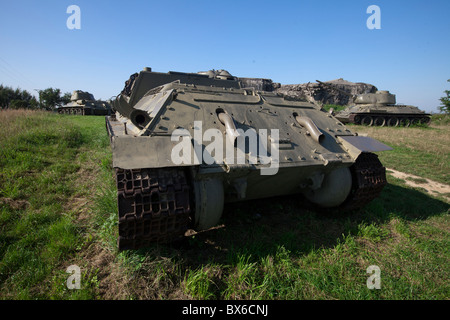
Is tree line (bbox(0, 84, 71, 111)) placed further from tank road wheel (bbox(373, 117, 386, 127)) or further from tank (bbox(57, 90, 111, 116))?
tank road wheel (bbox(373, 117, 386, 127))

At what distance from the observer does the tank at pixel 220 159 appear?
8.09ft

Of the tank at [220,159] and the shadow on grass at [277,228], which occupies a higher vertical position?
the tank at [220,159]

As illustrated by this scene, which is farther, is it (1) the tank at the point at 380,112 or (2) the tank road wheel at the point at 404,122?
(2) the tank road wheel at the point at 404,122

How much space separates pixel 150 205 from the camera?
2402mm

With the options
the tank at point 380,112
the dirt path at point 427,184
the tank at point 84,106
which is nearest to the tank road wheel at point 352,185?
the dirt path at point 427,184

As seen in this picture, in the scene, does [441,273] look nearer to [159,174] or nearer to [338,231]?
[338,231]

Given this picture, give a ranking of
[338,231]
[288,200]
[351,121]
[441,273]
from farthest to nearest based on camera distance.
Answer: [351,121], [288,200], [338,231], [441,273]

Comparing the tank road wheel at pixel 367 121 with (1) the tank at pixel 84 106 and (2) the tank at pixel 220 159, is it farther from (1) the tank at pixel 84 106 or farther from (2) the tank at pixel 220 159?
(1) the tank at pixel 84 106

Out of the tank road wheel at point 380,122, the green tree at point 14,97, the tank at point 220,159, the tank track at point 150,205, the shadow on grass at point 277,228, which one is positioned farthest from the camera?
the green tree at point 14,97

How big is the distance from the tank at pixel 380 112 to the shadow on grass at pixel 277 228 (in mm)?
14774

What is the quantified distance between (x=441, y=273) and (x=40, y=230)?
4.96m

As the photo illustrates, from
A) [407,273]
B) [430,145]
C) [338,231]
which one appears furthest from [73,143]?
[430,145]

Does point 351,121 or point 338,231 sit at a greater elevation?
point 351,121
